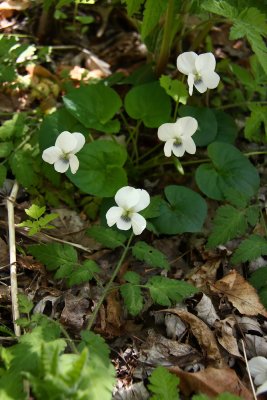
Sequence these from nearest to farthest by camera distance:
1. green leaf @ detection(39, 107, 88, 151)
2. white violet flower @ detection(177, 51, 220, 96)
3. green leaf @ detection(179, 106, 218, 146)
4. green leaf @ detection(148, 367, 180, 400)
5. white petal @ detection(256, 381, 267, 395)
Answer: green leaf @ detection(148, 367, 180, 400), white petal @ detection(256, 381, 267, 395), white violet flower @ detection(177, 51, 220, 96), green leaf @ detection(39, 107, 88, 151), green leaf @ detection(179, 106, 218, 146)

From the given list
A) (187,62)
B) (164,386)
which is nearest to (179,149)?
(187,62)

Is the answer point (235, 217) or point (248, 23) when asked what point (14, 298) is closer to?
point (235, 217)

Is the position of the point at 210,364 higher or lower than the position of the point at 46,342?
lower

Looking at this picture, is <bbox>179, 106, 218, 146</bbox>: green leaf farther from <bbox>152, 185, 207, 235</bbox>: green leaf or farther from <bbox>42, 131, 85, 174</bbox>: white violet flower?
<bbox>42, 131, 85, 174</bbox>: white violet flower

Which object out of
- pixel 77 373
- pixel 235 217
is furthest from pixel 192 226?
pixel 77 373

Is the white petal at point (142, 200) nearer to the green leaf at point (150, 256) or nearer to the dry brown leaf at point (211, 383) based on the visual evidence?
the green leaf at point (150, 256)

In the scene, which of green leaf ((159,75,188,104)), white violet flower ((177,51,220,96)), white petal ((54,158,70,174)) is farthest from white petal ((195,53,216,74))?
white petal ((54,158,70,174))

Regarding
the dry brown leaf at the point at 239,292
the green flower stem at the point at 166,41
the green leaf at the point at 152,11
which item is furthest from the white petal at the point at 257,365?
the green flower stem at the point at 166,41
